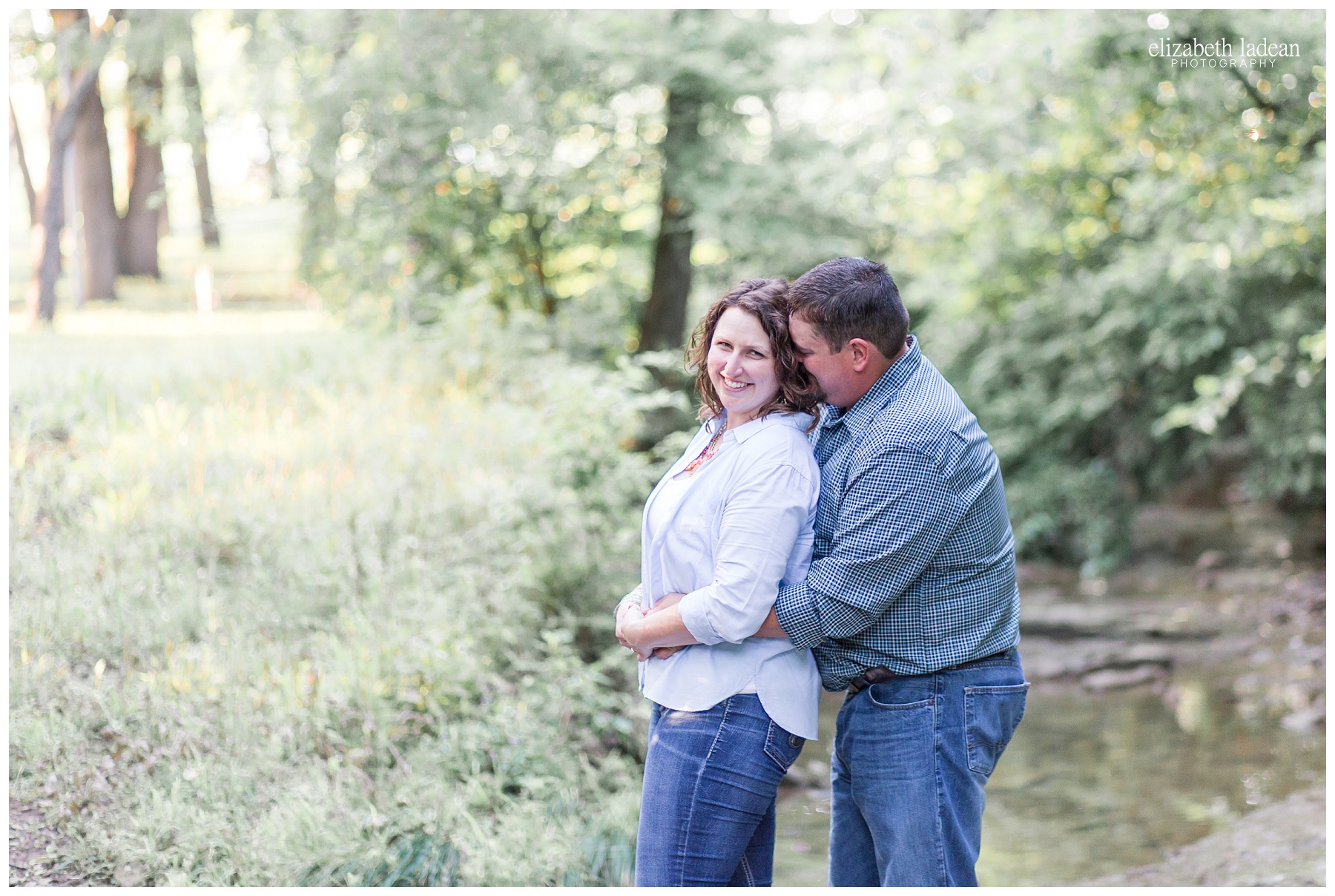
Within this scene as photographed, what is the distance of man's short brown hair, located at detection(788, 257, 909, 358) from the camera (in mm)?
2439

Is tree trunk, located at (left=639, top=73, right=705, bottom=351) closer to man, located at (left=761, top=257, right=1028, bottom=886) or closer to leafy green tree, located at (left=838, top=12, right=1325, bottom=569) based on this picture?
leafy green tree, located at (left=838, top=12, right=1325, bottom=569)

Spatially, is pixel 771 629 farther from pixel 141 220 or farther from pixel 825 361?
pixel 141 220

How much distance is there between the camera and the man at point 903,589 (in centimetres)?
237

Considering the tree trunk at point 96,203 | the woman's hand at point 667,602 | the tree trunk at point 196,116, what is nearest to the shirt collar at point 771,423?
the woman's hand at point 667,602

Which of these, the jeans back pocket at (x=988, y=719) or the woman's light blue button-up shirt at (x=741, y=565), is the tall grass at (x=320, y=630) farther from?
the jeans back pocket at (x=988, y=719)

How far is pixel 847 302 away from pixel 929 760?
1013 mm

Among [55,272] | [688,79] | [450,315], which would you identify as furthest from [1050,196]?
[55,272]

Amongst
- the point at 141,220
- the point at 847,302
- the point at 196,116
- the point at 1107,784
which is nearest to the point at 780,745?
the point at 847,302

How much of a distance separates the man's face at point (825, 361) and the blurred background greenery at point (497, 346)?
2413 mm

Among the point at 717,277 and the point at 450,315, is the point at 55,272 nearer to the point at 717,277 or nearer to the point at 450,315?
the point at 450,315

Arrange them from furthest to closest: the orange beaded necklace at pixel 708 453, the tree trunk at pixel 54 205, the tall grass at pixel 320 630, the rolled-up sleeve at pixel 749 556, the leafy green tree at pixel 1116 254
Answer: the tree trunk at pixel 54 205 < the leafy green tree at pixel 1116 254 < the tall grass at pixel 320 630 < the orange beaded necklace at pixel 708 453 < the rolled-up sleeve at pixel 749 556

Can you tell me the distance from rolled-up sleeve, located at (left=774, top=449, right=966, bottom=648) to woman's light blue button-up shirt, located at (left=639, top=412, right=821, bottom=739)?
0.09 metres

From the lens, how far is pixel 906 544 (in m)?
2.35

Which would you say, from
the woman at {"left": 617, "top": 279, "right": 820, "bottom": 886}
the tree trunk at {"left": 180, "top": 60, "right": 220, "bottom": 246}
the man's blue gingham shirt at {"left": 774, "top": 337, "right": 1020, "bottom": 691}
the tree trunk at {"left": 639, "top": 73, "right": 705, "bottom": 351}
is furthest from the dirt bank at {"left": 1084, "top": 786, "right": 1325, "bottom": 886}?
the tree trunk at {"left": 180, "top": 60, "right": 220, "bottom": 246}
